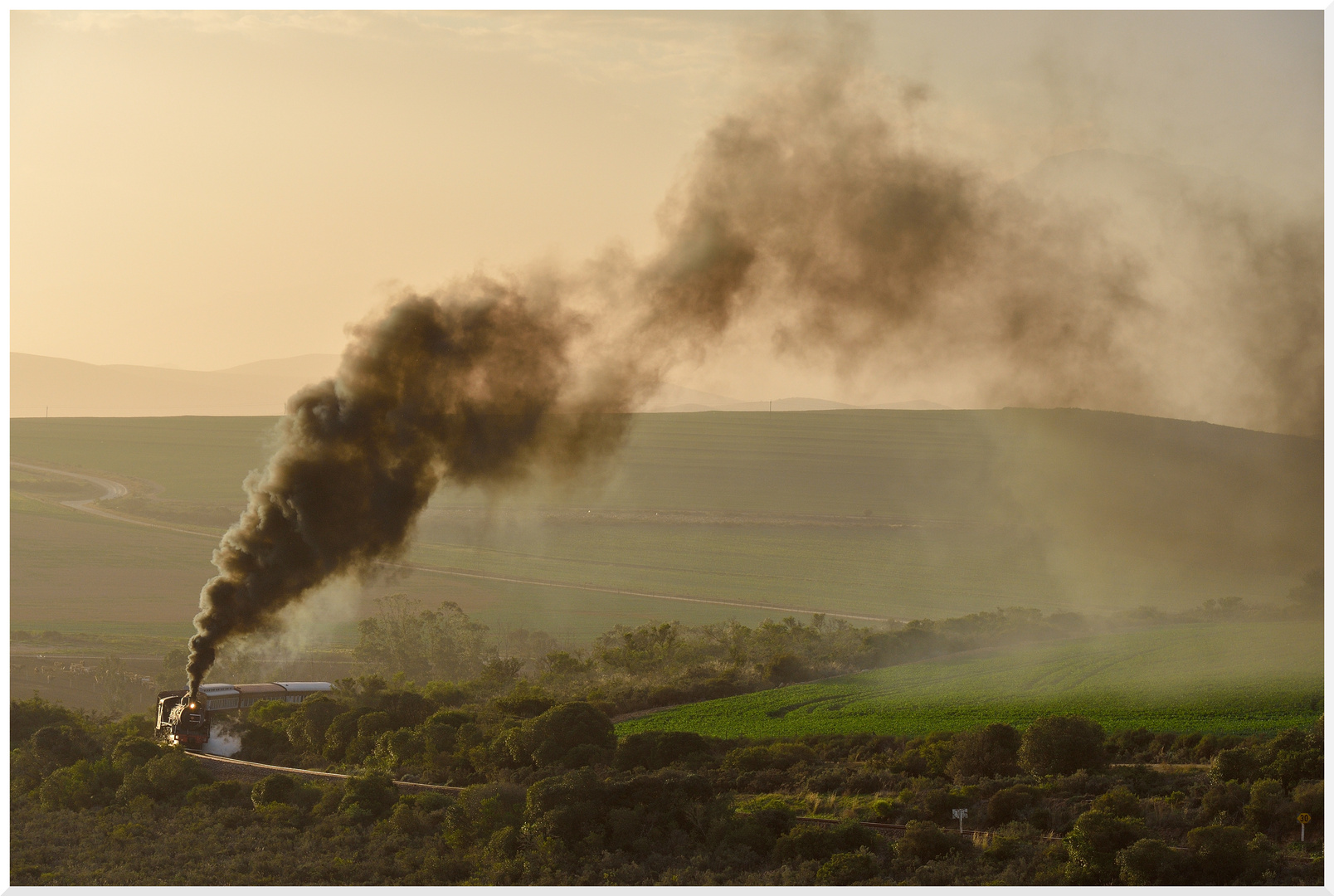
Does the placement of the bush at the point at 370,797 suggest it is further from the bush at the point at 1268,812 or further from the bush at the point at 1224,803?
the bush at the point at 1268,812

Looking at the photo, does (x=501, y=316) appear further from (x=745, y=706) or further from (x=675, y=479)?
(x=675, y=479)

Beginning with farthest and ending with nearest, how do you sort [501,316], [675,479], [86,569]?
[675,479], [86,569], [501,316]

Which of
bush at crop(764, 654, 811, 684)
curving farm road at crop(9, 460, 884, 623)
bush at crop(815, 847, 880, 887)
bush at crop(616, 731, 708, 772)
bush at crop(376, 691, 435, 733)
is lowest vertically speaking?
bush at crop(815, 847, 880, 887)

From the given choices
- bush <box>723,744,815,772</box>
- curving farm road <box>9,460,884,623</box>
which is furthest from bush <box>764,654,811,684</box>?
curving farm road <box>9,460,884,623</box>

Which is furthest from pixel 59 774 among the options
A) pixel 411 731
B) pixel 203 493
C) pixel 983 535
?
pixel 203 493

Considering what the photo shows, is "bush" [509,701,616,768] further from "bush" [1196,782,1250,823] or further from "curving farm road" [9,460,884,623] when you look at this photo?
"curving farm road" [9,460,884,623]

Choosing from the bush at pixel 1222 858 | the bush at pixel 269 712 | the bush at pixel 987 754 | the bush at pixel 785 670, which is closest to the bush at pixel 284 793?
the bush at pixel 269 712
